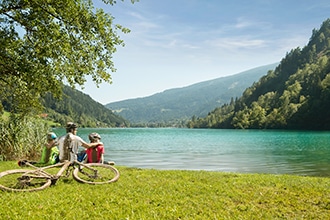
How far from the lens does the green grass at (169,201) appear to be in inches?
380

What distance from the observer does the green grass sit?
9664 mm

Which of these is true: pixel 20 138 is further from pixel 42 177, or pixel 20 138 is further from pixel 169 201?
pixel 169 201

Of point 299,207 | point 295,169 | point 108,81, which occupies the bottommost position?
point 295,169

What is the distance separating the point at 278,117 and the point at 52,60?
164842mm

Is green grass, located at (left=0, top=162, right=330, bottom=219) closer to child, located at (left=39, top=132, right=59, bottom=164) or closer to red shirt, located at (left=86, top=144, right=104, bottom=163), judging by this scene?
red shirt, located at (left=86, top=144, right=104, bottom=163)

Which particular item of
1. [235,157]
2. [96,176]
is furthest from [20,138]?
[235,157]

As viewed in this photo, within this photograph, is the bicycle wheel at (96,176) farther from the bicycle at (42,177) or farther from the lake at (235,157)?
the lake at (235,157)

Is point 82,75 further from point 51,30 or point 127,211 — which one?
point 127,211

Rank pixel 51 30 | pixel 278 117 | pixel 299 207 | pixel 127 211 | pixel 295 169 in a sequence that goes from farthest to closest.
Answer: pixel 278 117
pixel 295 169
pixel 51 30
pixel 299 207
pixel 127 211

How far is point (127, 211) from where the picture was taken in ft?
32.3

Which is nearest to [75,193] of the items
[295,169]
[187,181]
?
[187,181]

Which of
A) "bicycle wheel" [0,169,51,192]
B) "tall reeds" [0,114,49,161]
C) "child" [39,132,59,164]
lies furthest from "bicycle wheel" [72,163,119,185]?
"tall reeds" [0,114,49,161]

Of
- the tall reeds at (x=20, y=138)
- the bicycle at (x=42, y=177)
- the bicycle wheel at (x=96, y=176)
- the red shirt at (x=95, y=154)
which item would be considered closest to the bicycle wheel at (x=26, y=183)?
the bicycle at (x=42, y=177)

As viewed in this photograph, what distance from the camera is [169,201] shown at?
11055 millimetres
